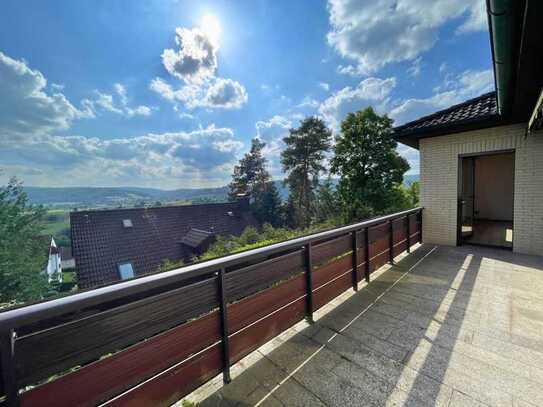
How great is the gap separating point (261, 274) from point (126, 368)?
0.97m

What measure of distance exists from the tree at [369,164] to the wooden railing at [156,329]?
284 inches

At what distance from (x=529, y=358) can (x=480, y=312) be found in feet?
2.19

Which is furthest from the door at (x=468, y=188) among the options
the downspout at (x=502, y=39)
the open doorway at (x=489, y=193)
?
the downspout at (x=502, y=39)

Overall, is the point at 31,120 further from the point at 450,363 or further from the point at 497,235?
the point at 497,235

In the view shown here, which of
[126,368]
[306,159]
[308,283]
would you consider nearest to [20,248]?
[126,368]

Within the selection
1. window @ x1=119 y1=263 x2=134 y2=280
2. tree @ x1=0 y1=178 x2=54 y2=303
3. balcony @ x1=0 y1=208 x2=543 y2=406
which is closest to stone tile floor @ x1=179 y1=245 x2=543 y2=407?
balcony @ x1=0 y1=208 x2=543 y2=406

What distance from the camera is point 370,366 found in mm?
1739

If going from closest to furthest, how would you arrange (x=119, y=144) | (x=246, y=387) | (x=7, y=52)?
(x=246, y=387)
(x=7, y=52)
(x=119, y=144)

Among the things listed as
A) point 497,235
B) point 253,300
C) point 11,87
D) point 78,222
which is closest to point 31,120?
point 11,87

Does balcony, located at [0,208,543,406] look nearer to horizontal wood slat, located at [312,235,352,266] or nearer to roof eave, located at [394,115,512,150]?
horizontal wood slat, located at [312,235,352,266]

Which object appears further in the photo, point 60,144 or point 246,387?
point 60,144

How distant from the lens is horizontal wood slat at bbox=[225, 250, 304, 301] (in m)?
1.62

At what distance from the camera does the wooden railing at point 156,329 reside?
917 mm

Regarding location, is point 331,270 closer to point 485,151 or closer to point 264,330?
point 264,330
